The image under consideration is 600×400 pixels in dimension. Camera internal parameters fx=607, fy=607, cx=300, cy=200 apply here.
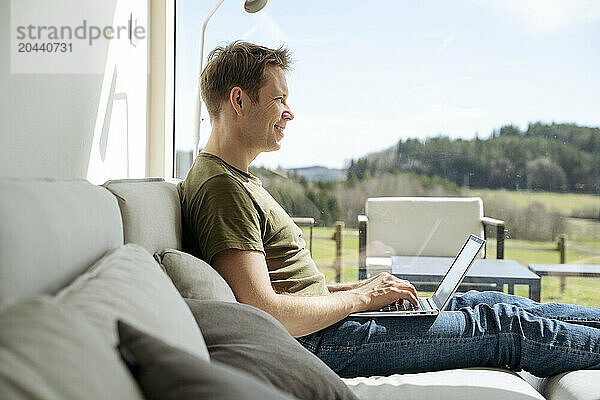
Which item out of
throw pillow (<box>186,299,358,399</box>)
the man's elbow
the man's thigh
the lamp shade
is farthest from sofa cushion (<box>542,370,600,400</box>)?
the lamp shade

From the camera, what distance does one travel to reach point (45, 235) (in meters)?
0.75

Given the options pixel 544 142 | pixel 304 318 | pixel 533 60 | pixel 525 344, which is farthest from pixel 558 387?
pixel 533 60

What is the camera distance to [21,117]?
183 centimetres

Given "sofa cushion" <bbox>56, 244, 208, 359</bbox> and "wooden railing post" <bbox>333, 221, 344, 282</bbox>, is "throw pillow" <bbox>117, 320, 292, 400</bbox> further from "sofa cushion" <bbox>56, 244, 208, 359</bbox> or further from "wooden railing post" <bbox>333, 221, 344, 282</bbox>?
"wooden railing post" <bbox>333, 221, 344, 282</bbox>

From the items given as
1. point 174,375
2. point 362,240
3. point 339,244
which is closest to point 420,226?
point 362,240

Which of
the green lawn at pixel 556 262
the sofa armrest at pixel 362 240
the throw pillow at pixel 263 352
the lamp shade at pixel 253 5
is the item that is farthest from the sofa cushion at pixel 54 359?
the green lawn at pixel 556 262

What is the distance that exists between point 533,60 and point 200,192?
1.89 metres

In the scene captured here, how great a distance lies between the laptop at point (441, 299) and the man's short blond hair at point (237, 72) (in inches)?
27.7

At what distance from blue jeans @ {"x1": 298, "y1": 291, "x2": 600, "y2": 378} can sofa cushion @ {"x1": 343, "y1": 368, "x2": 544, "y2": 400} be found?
2.3 inches

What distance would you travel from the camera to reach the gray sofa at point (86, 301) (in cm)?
49

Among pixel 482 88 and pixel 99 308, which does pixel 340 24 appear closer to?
pixel 482 88

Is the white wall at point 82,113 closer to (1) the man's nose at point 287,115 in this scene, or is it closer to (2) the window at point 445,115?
(2) the window at point 445,115

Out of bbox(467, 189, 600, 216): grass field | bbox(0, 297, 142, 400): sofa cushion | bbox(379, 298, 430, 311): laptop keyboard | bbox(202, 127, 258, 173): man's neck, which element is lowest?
bbox(379, 298, 430, 311): laptop keyboard

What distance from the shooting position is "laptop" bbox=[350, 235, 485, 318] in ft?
5.08
